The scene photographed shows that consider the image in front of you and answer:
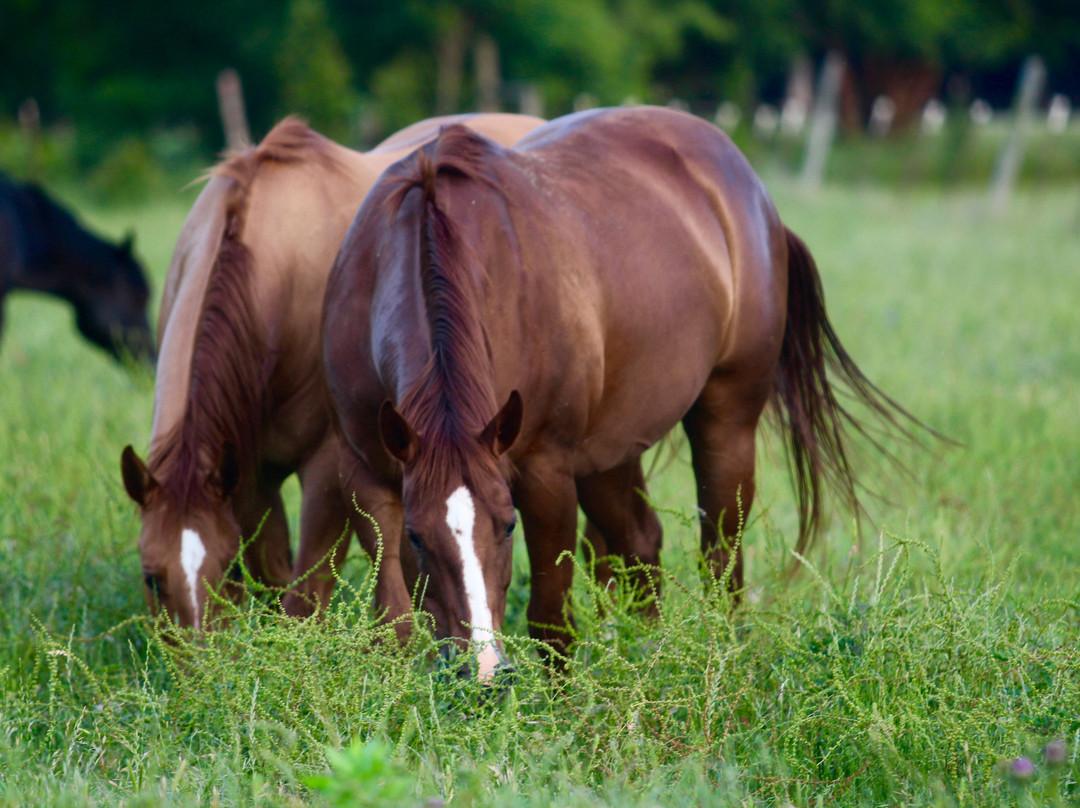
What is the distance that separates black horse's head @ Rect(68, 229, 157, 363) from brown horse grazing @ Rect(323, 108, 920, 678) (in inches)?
177

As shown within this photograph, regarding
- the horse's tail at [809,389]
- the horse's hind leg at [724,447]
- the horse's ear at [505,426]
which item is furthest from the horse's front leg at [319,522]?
the horse's tail at [809,389]

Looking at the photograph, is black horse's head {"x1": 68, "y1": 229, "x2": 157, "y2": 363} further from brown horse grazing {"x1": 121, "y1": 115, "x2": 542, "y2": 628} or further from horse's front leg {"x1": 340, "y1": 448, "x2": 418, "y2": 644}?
horse's front leg {"x1": 340, "y1": 448, "x2": 418, "y2": 644}

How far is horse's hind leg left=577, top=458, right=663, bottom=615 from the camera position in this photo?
3396mm

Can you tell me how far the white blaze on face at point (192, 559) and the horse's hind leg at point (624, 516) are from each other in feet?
4.00

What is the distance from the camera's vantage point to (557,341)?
8.60 feet

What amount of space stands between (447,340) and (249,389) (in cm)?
87

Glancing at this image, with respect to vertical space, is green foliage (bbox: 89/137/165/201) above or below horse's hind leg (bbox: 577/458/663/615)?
below

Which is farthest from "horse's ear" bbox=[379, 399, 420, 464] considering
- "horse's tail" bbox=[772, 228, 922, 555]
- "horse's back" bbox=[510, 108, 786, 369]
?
"horse's tail" bbox=[772, 228, 922, 555]

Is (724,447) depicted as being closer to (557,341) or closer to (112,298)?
(557,341)

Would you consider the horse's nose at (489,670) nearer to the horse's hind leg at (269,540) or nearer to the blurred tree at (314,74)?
the horse's hind leg at (269,540)

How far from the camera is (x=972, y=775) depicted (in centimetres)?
210

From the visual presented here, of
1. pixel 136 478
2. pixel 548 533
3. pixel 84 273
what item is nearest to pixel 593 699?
pixel 548 533

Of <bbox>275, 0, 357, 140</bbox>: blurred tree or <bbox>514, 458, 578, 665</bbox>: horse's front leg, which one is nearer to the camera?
<bbox>514, 458, 578, 665</bbox>: horse's front leg

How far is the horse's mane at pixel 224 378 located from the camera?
2693mm
